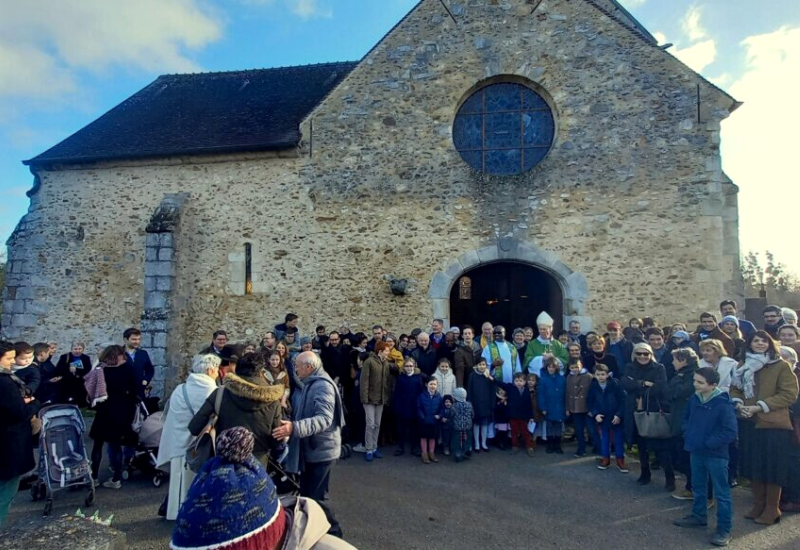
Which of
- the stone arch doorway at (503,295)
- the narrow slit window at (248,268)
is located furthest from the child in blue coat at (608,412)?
the narrow slit window at (248,268)

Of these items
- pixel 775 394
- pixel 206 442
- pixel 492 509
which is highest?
pixel 775 394

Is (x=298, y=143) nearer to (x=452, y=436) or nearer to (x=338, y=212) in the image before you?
(x=338, y=212)

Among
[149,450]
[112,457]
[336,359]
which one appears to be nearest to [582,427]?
[336,359]

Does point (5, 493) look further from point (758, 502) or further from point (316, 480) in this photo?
point (758, 502)

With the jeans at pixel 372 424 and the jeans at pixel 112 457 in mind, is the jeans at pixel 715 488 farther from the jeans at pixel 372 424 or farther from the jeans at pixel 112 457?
the jeans at pixel 112 457

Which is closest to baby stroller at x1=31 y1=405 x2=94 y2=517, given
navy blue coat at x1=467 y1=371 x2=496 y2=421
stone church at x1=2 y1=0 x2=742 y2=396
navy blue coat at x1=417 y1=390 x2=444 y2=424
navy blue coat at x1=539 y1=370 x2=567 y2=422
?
navy blue coat at x1=417 y1=390 x2=444 y2=424

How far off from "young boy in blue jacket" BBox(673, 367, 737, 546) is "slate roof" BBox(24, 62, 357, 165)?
8974mm

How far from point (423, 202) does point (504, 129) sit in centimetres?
237

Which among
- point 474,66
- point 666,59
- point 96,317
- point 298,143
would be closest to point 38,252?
point 96,317

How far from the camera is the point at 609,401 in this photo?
6551 millimetres

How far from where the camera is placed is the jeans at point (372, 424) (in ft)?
23.4

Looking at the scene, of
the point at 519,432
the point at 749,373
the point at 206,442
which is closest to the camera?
the point at 206,442

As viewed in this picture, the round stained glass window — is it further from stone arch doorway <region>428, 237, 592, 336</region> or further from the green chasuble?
the green chasuble

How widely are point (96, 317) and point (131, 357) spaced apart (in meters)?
5.97
